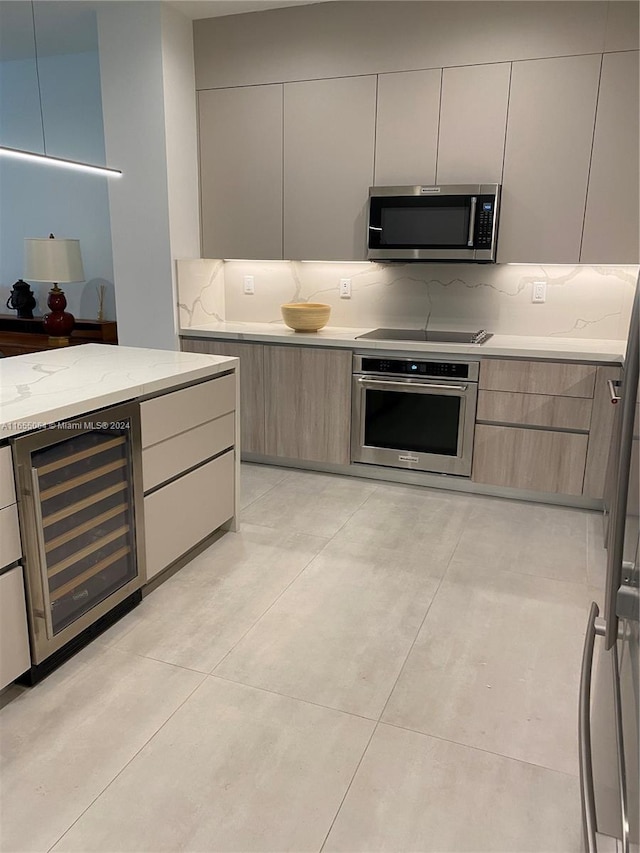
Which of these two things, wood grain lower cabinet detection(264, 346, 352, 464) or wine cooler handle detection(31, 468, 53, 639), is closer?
wine cooler handle detection(31, 468, 53, 639)

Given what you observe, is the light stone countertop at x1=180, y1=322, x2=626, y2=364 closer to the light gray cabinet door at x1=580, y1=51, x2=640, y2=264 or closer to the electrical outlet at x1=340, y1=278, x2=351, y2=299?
the electrical outlet at x1=340, y1=278, x2=351, y2=299

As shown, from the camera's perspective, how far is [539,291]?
382cm

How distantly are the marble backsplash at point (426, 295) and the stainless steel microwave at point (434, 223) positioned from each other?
0.39 meters

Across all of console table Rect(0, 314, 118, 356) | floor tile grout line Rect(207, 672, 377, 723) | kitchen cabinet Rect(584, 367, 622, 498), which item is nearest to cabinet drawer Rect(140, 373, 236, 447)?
floor tile grout line Rect(207, 672, 377, 723)

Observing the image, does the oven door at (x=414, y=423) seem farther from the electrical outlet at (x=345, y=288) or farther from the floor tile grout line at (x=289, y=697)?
the floor tile grout line at (x=289, y=697)

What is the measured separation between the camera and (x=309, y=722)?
6.26 feet

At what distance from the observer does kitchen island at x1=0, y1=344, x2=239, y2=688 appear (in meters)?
1.89

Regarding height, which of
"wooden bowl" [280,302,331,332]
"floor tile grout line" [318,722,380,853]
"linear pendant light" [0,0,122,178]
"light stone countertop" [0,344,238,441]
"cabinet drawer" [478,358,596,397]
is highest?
"linear pendant light" [0,0,122,178]

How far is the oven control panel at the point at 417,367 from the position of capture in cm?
352

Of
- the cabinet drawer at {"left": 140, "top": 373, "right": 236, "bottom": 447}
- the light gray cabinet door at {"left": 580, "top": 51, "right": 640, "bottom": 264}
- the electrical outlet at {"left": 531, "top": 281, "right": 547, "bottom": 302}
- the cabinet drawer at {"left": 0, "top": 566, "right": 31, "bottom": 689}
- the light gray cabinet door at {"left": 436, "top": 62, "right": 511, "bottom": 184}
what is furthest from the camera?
the electrical outlet at {"left": 531, "top": 281, "right": 547, "bottom": 302}

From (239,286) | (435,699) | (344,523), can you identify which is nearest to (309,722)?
(435,699)

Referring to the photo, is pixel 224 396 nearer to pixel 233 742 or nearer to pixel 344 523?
pixel 344 523

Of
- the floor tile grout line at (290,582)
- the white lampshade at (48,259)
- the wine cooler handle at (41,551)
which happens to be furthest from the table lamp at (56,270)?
the wine cooler handle at (41,551)

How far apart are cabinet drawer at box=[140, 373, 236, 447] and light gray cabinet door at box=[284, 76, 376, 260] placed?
1.37m
